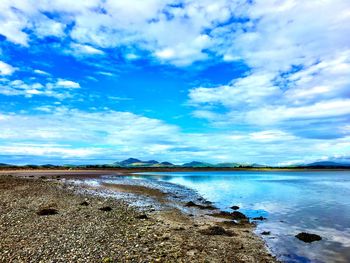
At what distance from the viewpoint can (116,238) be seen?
17891mm

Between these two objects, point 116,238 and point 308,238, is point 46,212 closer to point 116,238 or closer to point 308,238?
point 116,238

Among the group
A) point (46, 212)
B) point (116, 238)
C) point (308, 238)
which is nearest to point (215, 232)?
point (308, 238)

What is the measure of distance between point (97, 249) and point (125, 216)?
33.1 feet

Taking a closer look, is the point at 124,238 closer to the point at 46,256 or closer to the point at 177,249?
the point at 177,249

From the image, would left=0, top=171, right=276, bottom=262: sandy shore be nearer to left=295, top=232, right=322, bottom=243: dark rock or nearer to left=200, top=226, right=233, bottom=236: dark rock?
left=200, top=226, right=233, bottom=236: dark rock

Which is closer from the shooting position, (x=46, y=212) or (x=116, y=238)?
(x=116, y=238)

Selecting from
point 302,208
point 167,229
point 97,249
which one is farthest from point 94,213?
point 302,208

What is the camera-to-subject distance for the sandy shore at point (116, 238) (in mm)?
14633

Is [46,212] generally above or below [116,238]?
above

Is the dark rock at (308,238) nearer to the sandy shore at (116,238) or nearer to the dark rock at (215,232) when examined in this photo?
the sandy shore at (116,238)

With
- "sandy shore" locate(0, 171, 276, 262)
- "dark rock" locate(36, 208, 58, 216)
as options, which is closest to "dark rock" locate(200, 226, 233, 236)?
"sandy shore" locate(0, 171, 276, 262)

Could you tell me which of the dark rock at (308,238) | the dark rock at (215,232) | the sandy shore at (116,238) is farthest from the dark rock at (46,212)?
the dark rock at (308,238)

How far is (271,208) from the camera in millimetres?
35750

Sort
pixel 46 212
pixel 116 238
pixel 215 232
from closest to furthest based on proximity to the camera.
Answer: pixel 116 238, pixel 215 232, pixel 46 212
